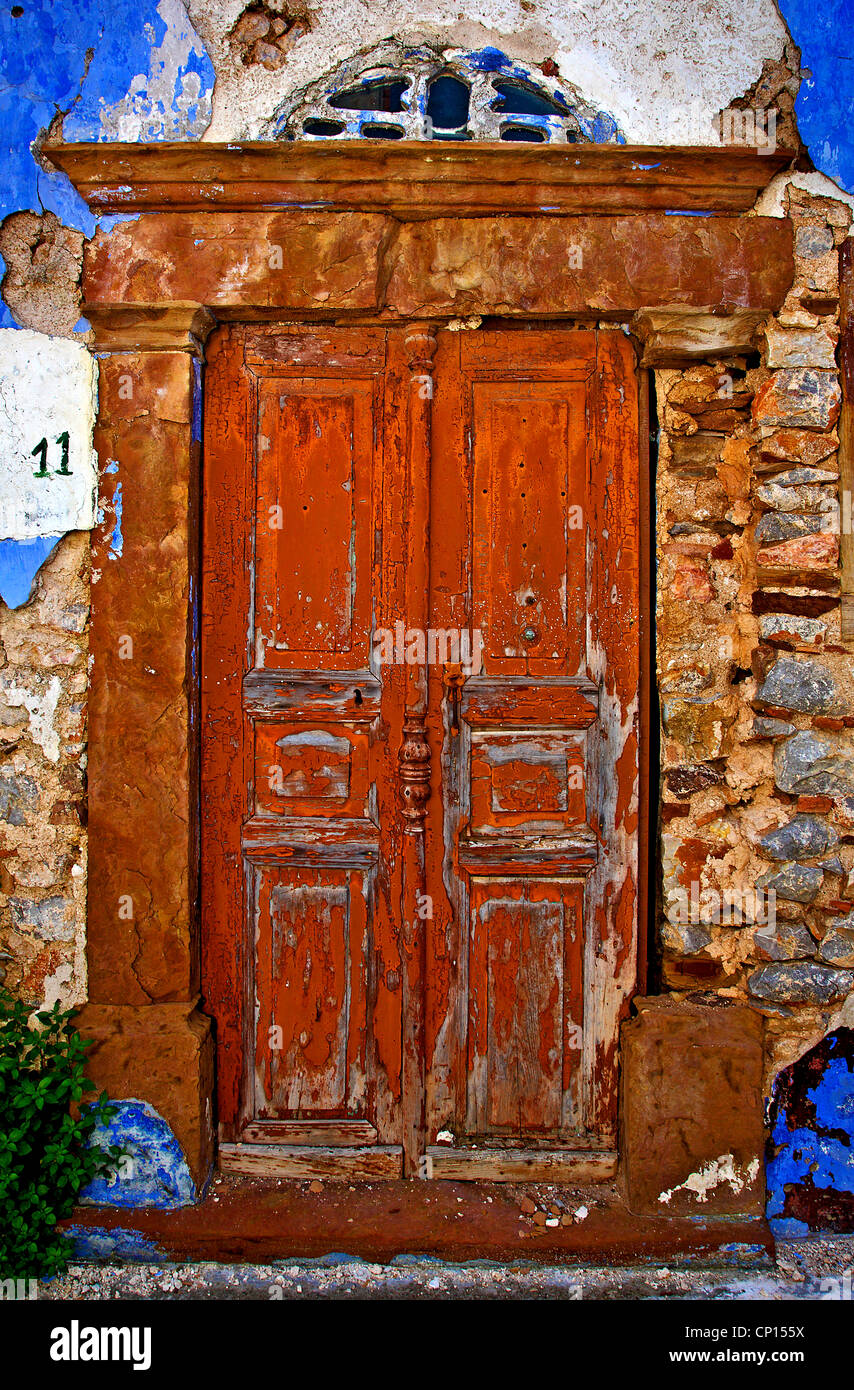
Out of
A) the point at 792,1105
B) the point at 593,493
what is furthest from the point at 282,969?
the point at 593,493

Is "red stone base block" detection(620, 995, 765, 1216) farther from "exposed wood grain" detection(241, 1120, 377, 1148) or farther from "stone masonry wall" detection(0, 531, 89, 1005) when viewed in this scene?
"stone masonry wall" detection(0, 531, 89, 1005)

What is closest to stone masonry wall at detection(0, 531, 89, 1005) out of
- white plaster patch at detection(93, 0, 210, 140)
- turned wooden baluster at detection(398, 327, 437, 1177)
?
turned wooden baluster at detection(398, 327, 437, 1177)

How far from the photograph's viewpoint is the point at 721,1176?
2438 mm

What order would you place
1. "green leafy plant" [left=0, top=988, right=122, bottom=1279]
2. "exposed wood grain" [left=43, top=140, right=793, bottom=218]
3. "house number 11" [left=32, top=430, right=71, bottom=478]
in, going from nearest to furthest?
1. "green leafy plant" [left=0, top=988, right=122, bottom=1279]
2. "exposed wood grain" [left=43, top=140, right=793, bottom=218]
3. "house number 11" [left=32, top=430, right=71, bottom=478]

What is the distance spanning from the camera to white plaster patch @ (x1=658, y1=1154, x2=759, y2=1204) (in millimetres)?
2436

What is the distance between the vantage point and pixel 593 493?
102 inches

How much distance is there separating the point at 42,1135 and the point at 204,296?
2.56 metres

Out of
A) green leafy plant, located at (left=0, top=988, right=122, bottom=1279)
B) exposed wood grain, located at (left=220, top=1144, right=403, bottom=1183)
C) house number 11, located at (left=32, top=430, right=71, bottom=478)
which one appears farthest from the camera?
exposed wood grain, located at (left=220, top=1144, right=403, bottom=1183)

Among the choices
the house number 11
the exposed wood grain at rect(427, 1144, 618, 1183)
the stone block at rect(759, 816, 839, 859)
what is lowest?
the exposed wood grain at rect(427, 1144, 618, 1183)

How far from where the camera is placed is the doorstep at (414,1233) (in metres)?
2.38

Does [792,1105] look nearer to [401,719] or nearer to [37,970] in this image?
Result: [401,719]

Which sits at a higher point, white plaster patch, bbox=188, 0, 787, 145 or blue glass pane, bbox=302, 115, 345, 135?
white plaster patch, bbox=188, 0, 787, 145

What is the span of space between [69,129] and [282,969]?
270cm

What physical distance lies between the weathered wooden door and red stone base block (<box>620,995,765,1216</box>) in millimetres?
153
